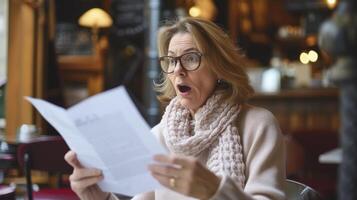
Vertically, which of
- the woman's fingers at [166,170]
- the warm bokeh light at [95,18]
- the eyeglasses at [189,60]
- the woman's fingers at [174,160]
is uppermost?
the warm bokeh light at [95,18]

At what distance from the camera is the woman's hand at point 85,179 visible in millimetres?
1500

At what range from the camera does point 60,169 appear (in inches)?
119

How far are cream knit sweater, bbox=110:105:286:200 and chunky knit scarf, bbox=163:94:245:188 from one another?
2 centimetres

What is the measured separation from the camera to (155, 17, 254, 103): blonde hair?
5.69 ft

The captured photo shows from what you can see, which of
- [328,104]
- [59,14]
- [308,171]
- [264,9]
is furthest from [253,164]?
[264,9]

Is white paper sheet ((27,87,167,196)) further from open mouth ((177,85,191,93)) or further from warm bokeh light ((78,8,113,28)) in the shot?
warm bokeh light ((78,8,113,28))

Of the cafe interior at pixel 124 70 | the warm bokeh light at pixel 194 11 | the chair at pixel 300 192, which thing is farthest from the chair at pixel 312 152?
the chair at pixel 300 192

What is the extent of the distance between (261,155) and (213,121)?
0.73 ft

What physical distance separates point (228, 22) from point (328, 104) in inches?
109

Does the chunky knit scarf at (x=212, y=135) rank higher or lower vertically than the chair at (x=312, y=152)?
higher

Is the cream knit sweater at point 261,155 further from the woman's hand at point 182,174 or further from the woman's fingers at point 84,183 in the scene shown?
the woman's fingers at point 84,183

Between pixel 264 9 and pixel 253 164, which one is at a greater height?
pixel 264 9

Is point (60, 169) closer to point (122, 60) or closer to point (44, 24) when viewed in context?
point (44, 24)

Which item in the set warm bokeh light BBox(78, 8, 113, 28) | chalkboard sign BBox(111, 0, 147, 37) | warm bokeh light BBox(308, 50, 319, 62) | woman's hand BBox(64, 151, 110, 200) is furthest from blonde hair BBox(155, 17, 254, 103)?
warm bokeh light BBox(308, 50, 319, 62)
